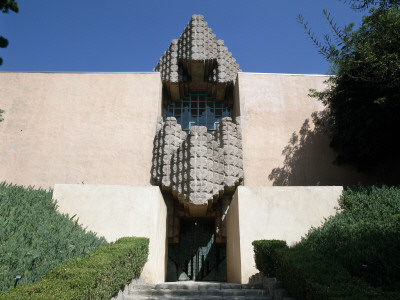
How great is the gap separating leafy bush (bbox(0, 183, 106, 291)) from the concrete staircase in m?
1.47

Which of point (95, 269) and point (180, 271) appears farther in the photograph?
point (180, 271)

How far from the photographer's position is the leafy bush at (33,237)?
219 inches

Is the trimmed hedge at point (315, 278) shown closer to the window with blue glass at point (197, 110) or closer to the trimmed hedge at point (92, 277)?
the trimmed hedge at point (92, 277)

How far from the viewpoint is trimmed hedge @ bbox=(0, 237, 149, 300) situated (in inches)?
179

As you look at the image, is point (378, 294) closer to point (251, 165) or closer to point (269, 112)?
point (251, 165)

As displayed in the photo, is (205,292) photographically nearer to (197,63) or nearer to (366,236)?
(366,236)

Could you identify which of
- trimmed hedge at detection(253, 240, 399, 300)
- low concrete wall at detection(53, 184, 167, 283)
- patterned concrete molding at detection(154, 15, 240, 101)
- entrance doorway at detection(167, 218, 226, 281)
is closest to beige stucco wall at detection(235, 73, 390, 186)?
patterned concrete molding at detection(154, 15, 240, 101)

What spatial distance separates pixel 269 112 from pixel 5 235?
10.0 m

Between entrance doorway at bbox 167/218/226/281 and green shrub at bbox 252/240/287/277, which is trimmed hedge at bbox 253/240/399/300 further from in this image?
entrance doorway at bbox 167/218/226/281

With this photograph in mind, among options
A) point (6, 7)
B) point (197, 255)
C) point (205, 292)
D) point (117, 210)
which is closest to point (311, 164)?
point (197, 255)

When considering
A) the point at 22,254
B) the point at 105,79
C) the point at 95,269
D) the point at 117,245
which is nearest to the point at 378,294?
the point at 95,269

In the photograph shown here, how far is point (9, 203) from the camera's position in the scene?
26.8 ft

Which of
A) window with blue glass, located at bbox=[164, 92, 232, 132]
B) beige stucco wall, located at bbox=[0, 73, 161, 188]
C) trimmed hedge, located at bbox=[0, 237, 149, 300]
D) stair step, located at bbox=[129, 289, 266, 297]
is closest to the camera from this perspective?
trimmed hedge, located at bbox=[0, 237, 149, 300]

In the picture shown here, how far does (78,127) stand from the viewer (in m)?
13.1
